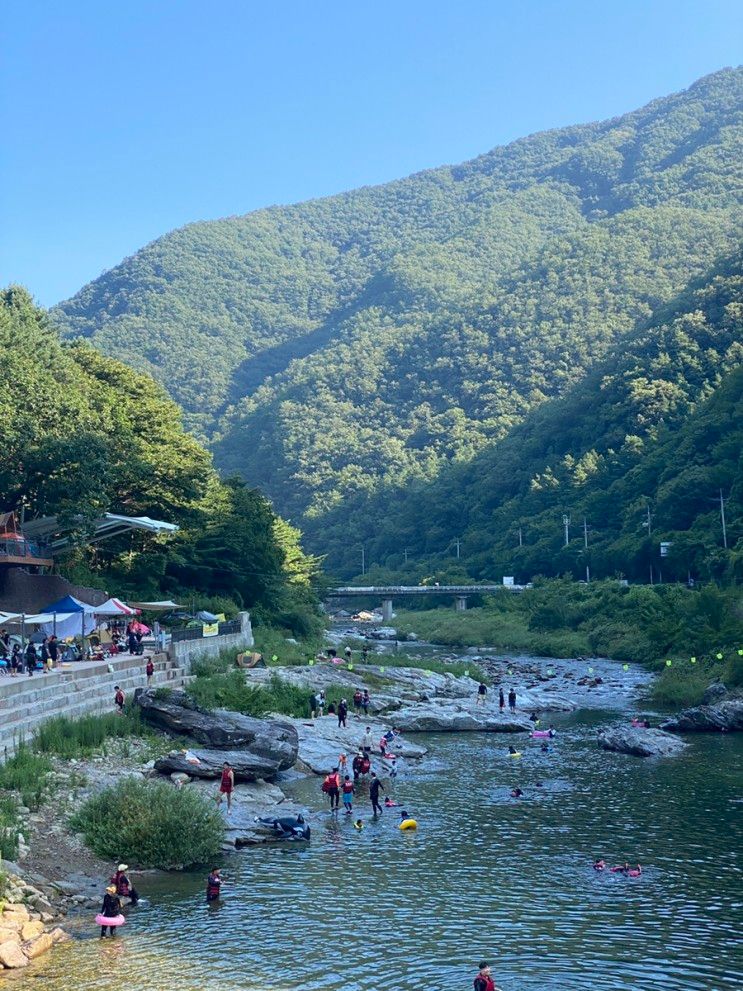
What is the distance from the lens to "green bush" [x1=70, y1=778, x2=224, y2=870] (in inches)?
1003

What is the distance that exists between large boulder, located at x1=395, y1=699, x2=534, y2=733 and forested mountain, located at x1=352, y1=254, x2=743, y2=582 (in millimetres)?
36899

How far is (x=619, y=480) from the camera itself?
5098 inches

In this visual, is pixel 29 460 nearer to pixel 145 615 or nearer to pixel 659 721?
pixel 145 615

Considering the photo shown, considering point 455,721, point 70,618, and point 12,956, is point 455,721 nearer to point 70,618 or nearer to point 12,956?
point 70,618

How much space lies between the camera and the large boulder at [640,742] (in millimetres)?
40969

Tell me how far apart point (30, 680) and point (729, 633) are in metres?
40.0

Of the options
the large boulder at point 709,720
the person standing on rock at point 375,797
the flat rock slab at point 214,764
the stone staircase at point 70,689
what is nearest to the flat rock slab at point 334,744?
the flat rock slab at point 214,764

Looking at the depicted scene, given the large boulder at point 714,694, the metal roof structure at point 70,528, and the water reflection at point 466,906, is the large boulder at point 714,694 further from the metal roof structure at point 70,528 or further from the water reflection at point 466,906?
the metal roof structure at point 70,528

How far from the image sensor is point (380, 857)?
27.3 m

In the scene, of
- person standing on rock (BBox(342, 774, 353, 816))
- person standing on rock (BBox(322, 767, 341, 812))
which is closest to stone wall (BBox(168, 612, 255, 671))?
person standing on rock (BBox(322, 767, 341, 812))

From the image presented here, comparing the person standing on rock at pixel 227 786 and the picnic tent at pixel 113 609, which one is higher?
the picnic tent at pixel 113 609

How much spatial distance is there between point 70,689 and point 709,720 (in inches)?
1031

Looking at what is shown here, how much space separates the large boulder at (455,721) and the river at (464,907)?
12653mm

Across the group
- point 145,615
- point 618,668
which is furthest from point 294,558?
point 145,615
